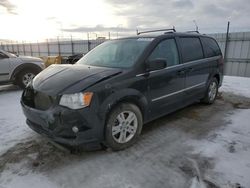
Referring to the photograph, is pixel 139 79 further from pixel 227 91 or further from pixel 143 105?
pixel 227 91

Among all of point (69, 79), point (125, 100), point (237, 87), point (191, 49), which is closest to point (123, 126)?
point (125, 100)

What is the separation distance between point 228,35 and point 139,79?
1224 centimetres

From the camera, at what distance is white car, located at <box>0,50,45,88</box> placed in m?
6.70

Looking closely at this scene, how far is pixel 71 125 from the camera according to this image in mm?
2703

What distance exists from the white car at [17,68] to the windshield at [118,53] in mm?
3772

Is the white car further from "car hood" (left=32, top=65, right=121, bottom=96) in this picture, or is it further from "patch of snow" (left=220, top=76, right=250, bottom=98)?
"patch of snow" (left=220, top=76, right=250, bottom=98)

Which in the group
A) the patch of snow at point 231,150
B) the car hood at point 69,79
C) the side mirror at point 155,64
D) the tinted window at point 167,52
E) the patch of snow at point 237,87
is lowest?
the patch of snow at point 231,150

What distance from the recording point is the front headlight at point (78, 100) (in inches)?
106

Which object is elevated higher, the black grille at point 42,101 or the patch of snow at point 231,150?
the black grille at point 42,101

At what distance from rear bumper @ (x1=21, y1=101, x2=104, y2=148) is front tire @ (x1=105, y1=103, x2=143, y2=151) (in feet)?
0.53

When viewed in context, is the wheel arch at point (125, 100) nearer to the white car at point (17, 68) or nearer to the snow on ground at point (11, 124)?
the snow on ground at point (11, 124)

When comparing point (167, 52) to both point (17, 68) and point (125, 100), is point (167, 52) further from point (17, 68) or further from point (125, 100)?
point (17, 68)

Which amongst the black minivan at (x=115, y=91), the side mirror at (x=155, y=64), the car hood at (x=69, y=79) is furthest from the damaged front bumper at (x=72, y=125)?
the side mirror at (x=155, y=64)

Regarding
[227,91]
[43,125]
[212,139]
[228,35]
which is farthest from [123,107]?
[228,35]
